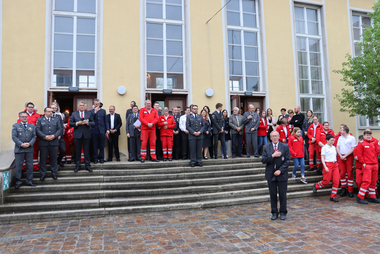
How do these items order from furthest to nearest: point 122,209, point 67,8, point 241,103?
point 241,103, point 67,8, point 122,209

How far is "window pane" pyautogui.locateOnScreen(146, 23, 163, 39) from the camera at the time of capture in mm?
11117

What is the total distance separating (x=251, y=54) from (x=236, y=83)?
166cm

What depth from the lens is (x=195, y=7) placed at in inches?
Result: 451

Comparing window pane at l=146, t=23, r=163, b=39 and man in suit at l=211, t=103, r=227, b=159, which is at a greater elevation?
window pane at l=146, t=23, r=163, b=39

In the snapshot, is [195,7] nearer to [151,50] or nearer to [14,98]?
[151,50]

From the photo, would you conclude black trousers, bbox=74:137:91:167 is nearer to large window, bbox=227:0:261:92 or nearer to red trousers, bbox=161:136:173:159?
red trousers, bbox=161:136:173:159

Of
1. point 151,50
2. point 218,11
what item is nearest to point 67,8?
A: point 151,50

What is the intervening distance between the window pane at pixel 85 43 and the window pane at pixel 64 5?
3.88 feet

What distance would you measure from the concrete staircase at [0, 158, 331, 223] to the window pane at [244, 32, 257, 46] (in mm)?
6327

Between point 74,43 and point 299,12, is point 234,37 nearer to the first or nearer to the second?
point 299,12

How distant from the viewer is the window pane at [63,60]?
33.3 feet

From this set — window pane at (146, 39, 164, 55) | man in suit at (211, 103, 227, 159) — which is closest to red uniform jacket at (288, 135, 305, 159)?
man in suit at (211, 103, 227, 159)

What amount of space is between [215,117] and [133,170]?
353 centimetres

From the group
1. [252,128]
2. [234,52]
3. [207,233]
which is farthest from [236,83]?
[207,233]
